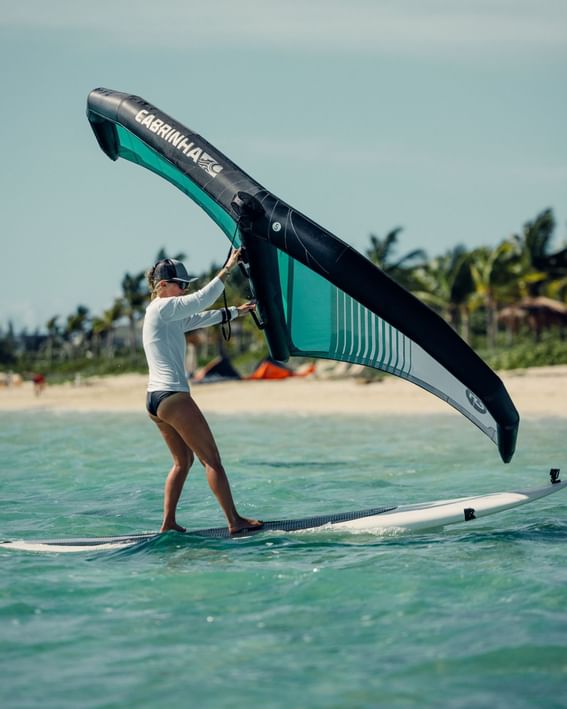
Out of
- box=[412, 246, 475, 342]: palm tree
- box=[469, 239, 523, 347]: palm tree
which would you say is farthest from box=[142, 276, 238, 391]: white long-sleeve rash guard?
box=[469, 239, 523, 347]: palm tree

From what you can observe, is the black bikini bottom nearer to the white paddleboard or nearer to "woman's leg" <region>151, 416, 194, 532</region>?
"woman's leg" <region>151, 416, 194, 532</region>

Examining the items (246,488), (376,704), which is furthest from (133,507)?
(376,704)

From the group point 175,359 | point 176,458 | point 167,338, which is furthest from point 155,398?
point 176,458

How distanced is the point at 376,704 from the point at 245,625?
1265 millimetres

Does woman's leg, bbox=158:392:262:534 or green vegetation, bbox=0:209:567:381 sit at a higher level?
green vegetation, bbox=0:209:567:381

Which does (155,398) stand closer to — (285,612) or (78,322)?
(285,612)

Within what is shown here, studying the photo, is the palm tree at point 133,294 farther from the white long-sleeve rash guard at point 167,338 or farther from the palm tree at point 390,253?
the white long-sleeve rash guard at point 167,338

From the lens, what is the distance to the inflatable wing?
667cm

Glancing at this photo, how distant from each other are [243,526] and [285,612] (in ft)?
5.84

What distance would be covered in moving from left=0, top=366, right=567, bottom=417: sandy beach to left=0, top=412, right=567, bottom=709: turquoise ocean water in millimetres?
15634

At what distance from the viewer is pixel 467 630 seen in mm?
5238

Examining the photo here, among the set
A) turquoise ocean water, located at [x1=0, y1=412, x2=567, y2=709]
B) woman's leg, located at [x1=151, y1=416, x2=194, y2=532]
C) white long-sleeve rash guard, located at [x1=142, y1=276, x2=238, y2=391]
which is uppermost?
white long-sleeve rash guard, located at [x1=142, y1=276, x2=238, y2=391]

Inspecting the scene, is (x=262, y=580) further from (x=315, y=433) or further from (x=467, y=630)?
(x=315, y=433)

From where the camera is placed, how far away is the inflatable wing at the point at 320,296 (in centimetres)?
667
